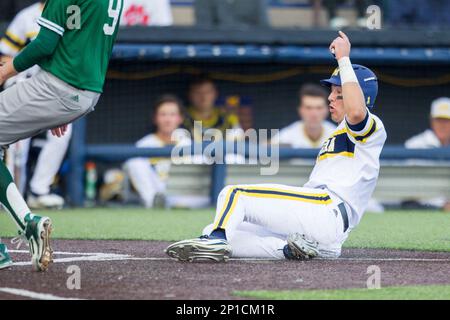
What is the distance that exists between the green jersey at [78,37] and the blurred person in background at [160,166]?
230 inches

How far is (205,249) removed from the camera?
538 centimetres

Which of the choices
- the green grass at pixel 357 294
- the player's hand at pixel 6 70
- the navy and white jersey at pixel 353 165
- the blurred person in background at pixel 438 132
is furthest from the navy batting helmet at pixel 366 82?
the blurred person in background at pixel 438 132

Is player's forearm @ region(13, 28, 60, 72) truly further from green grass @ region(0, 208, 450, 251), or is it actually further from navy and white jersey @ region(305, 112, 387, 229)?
green grass @ region(0, 208, 450, 251)

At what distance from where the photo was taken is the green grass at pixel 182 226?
7312 mm

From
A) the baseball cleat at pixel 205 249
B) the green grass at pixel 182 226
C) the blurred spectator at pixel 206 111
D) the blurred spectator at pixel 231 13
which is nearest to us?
the baseball cleat at pixel 205 249

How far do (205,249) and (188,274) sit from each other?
390 millimetres

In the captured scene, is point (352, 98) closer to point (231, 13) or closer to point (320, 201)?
point (320, 201)

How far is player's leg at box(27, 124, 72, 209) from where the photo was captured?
10609 millimetres

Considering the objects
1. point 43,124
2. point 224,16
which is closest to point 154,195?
point 224,16

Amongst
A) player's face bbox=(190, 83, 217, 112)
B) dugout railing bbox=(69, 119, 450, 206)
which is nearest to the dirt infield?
dugout railing bbox=(69, 119, 450, 206)

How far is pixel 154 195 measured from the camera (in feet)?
37.0

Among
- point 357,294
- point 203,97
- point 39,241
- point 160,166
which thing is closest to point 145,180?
point 160,166

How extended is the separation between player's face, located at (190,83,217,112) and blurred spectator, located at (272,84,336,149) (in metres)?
1.02

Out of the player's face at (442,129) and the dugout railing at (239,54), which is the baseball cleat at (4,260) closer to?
the dugout railing at (239,54)
